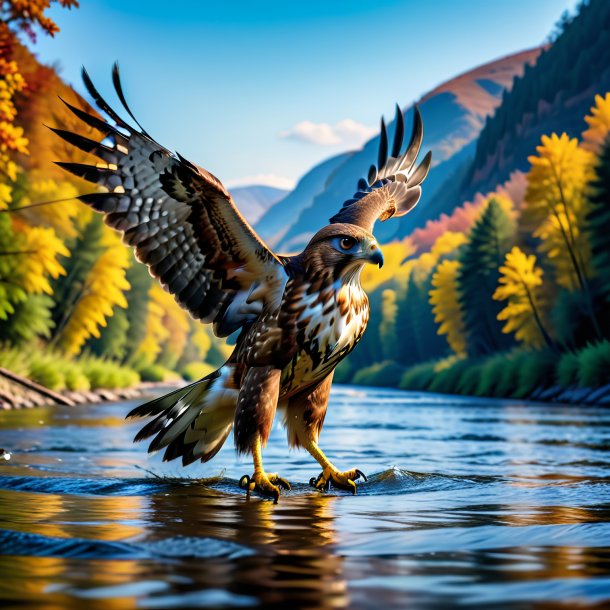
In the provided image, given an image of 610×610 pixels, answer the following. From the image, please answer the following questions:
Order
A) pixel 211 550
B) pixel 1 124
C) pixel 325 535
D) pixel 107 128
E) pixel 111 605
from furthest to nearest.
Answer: pixel 1 124
pixel 107 128
pixel 325 535
pixel 211 550
pixel 111 605

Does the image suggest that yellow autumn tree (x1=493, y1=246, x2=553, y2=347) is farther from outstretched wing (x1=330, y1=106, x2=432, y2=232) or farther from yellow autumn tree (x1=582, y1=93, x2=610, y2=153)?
outstretched wing (x1=330, y1=106, x2=432, y2=232)

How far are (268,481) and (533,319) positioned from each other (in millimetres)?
28864

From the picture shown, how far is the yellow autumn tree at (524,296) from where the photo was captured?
1282 inches

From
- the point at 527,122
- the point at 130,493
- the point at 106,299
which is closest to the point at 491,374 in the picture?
the point at 106,299

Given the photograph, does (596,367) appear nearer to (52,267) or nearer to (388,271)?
(52,267)

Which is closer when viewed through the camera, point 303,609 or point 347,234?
point 303,609

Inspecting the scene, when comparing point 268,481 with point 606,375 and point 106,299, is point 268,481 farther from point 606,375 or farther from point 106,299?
point 106,299

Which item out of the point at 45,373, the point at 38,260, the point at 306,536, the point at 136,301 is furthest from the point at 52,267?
the point at 306,536

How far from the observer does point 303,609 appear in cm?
294

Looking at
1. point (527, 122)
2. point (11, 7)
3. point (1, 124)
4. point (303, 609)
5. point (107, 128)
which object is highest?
point (527, 122)

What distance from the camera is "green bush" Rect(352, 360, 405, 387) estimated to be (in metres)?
58.8

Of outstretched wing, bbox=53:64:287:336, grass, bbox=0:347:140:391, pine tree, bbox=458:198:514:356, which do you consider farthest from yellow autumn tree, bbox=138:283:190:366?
outstretched wing, bbox=53:64:287:336

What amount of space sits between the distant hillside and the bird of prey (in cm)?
8022

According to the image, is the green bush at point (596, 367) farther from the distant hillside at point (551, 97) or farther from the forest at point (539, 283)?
the distant hillside at point (551, 97)
